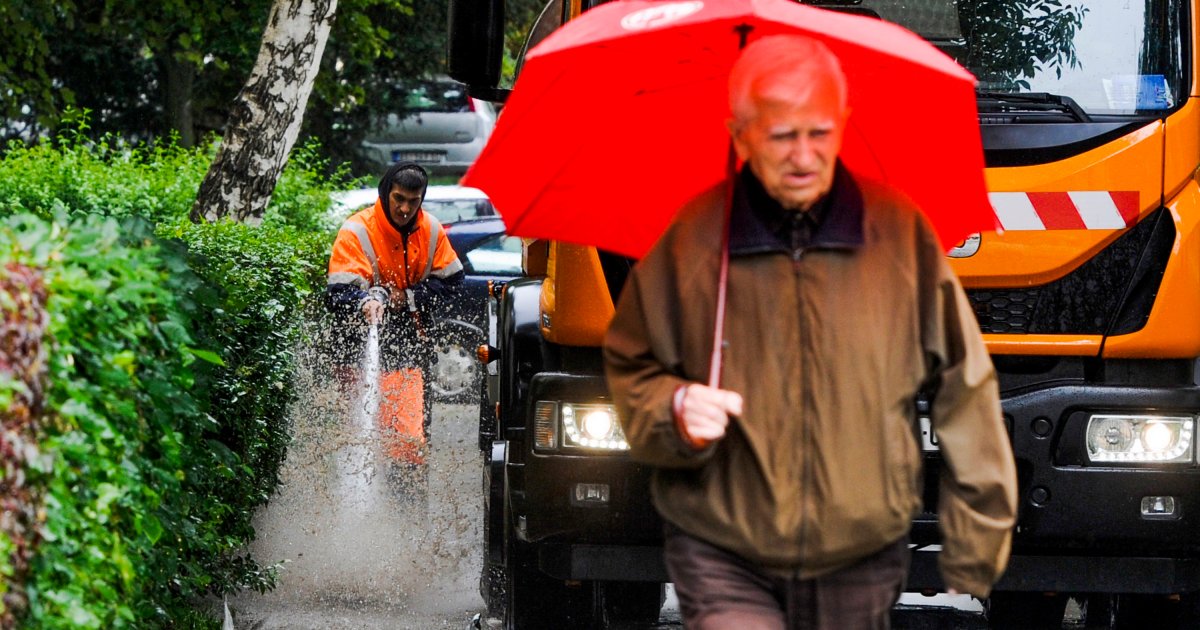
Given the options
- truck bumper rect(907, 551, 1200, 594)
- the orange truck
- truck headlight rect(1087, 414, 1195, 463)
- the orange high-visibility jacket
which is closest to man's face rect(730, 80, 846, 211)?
the orange truck

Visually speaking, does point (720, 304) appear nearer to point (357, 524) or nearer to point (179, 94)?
point (357, 524)

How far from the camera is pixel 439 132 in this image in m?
28.5

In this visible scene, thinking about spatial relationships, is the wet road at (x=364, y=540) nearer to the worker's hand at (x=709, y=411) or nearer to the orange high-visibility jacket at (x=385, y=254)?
the orange high-visibility jacket at (x=385, y=254)

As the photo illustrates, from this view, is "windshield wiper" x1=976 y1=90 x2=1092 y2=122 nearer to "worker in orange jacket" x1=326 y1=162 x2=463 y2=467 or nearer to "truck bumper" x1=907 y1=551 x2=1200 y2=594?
"truck bumper" x1=907 y1=551 x2=1200 y2=594

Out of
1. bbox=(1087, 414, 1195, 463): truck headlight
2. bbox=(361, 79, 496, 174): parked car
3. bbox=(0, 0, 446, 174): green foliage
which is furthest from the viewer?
bbox=(361, 79, 496, 174): parked car

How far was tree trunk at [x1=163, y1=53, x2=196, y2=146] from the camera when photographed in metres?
24.3

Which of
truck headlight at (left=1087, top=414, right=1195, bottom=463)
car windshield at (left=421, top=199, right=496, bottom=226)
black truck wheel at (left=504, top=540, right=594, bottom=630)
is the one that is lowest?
black truck wheel at (left=504, top=540, right=594, bottom=630)

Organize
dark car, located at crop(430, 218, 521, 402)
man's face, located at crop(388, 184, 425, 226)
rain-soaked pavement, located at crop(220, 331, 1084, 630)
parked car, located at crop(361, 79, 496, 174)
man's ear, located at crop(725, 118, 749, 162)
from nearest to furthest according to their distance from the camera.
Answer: man's ear, located at crop(725, 118, 749, 162) → rain-soaked pavement, located at crop(220, 331, 1084, 630) → man's face, located at crop(388, 184, 425, 226) → dark car, located at crop(430, 218, 521, 402) → parked car, located at crop(361, 79, 496, 174)

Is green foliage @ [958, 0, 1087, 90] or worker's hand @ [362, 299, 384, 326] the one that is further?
worker's hand @ [362, 299, 384, 326]

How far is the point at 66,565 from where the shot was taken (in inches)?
142

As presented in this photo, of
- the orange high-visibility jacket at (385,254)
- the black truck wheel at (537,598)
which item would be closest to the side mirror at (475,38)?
the black truck wheel at (537,598)

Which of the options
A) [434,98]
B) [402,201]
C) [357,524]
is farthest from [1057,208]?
[434,98]

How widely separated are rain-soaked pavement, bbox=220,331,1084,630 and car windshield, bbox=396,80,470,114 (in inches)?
618

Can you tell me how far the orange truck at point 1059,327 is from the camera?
17.6 ft
